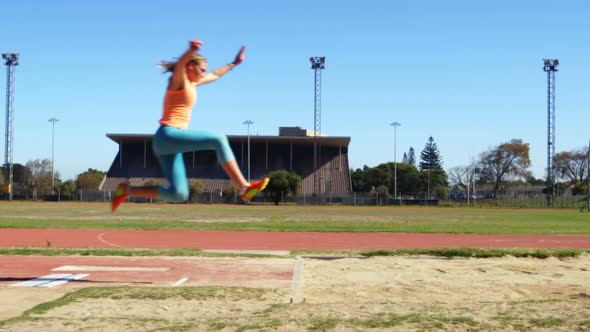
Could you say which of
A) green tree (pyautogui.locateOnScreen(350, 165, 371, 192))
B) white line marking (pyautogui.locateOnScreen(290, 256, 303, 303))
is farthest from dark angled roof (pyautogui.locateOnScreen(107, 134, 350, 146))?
green tree (pyautogui.locateOnScreen(350, 165, 371, 192))

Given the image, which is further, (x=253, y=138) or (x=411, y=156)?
(x=411, y=156)

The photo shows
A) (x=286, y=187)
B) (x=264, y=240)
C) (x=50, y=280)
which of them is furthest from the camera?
(x=286, y=187)

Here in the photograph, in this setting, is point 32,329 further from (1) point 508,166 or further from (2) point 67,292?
(1) point 508,166

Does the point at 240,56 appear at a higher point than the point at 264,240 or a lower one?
higher

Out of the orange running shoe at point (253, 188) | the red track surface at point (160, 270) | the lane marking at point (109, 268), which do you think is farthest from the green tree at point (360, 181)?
the orange running shoe at point (253, 188)

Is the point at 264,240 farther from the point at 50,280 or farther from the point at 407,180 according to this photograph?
the point at 407,180

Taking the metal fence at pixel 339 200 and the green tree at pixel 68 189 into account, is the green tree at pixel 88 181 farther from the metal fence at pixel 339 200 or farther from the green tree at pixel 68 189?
the metal fence at pixel 339 200

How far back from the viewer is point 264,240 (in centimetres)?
2522

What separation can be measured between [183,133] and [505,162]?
4116 inches

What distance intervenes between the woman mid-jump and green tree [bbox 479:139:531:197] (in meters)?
102

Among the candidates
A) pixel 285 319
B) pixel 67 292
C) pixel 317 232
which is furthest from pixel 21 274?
pixel 317 232

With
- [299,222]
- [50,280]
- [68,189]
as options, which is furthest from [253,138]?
[68,189]

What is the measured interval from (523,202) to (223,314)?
78894 mm

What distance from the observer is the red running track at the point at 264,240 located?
74.9ft
